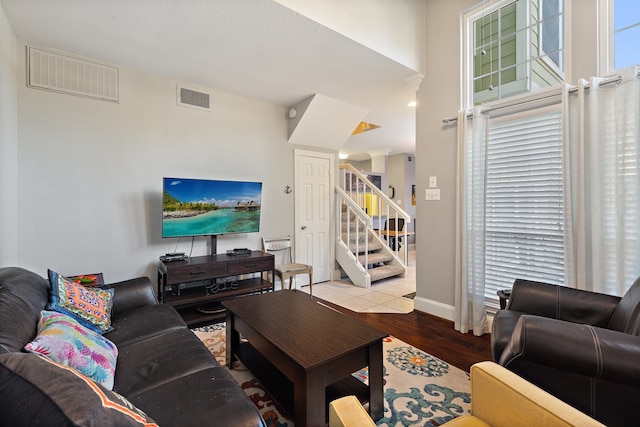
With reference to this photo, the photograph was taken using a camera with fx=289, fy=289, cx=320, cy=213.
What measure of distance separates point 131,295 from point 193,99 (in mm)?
2323

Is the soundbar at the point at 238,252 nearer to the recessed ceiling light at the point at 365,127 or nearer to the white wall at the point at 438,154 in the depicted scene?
the white wall at the point at 438,154

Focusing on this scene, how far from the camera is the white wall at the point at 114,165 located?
2619 millimetres

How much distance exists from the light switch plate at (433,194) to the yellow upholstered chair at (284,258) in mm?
1683

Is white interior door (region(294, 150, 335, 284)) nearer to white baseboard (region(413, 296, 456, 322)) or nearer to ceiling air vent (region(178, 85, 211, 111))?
ceiling air vent (region(178, 85, 211, 111))

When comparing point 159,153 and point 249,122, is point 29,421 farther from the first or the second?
point 249,122

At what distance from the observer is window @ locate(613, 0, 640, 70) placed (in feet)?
6.58

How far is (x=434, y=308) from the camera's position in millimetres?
3139

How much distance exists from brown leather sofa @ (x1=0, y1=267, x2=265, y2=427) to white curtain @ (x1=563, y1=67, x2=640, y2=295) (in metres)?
2.45

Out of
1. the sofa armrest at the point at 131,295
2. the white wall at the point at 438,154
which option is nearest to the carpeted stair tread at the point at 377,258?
the white wall at the point at 438,154

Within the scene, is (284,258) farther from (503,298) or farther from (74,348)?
(74,348)

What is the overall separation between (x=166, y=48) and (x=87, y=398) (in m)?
2.93

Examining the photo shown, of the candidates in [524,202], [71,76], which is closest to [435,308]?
[524,202]

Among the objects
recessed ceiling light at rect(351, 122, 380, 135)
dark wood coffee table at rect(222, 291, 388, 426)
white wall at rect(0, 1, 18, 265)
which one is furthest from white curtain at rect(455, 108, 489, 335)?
white wall at rect(0, 1, 18, 265)

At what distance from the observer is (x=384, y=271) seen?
4.67m
